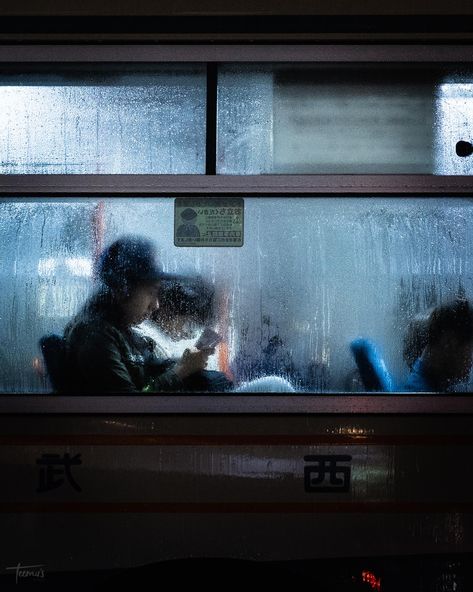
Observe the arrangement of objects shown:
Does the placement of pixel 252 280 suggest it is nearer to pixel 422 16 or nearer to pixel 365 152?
pixel 365 152

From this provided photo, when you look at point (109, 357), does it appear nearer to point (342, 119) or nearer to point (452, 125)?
point (342, 119)

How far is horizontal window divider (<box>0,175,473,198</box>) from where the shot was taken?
326 centimetres

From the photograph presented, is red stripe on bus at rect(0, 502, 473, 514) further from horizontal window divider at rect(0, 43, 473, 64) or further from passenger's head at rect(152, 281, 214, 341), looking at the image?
A: horizontal window divider at rect(0, 43, 473, 64)

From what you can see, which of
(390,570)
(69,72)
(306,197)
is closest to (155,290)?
(306,197)

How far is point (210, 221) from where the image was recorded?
10.8ft

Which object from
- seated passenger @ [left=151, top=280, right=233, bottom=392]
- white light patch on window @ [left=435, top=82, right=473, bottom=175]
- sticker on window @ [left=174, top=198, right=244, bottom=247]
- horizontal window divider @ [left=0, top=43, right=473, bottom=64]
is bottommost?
seated passenger @ [left=151, top=280, right=233, bottom=392]

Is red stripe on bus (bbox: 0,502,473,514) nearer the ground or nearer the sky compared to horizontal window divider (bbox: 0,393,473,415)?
nearer the ground

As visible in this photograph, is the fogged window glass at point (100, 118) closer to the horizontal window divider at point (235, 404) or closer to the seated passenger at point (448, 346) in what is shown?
the horizontal window divider at point (235, 404)

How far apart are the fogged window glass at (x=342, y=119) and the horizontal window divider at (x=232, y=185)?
0.06 m

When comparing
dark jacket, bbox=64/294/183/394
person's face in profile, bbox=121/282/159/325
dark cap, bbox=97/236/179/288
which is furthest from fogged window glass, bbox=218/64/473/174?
dark jacket, bbox=64/294/183/394

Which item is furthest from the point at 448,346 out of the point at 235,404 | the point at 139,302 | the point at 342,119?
the point at 139,302

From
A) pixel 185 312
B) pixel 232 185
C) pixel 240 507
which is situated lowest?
pixel 240 507

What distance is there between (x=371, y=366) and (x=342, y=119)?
1061 millimetres

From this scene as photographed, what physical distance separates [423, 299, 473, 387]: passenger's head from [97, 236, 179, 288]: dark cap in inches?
45.2
